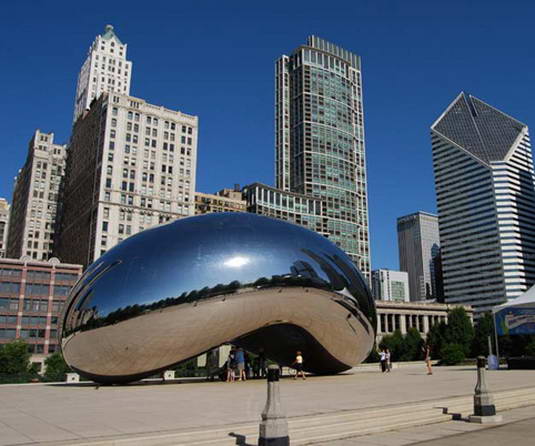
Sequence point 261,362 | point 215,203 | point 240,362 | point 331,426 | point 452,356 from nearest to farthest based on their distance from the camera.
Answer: point 331,426 → point 240,362 → point 261,362 → point 452,356 → point 215,203

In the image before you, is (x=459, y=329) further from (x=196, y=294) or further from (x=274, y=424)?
(x=274, y=424)

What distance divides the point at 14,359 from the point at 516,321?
6109cm

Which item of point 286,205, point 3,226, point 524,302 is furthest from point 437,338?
point 3,226

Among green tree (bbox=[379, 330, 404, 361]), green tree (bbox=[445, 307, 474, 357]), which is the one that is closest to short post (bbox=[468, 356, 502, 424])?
green tree (bbox=[445, 307, 474, 357])

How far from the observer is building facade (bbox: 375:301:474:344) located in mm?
126375

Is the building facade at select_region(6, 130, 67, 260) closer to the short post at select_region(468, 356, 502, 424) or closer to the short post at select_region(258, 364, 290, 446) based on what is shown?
the short post at select_region(468, 356, 502, 424)

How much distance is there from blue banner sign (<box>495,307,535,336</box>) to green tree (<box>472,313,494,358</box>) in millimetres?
57064

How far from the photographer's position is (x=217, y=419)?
998cm

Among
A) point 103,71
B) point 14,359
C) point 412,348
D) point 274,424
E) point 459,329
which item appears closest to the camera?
point 274,424

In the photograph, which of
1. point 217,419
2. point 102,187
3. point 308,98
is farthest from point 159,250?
point 308,98

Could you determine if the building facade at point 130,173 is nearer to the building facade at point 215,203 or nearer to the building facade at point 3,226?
the building facade at point 215,203

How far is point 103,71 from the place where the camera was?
17450cm

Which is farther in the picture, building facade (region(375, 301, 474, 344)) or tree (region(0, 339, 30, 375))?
building facade (region(375, 301, 474, 344))

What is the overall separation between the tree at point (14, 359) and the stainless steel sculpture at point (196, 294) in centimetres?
5549
